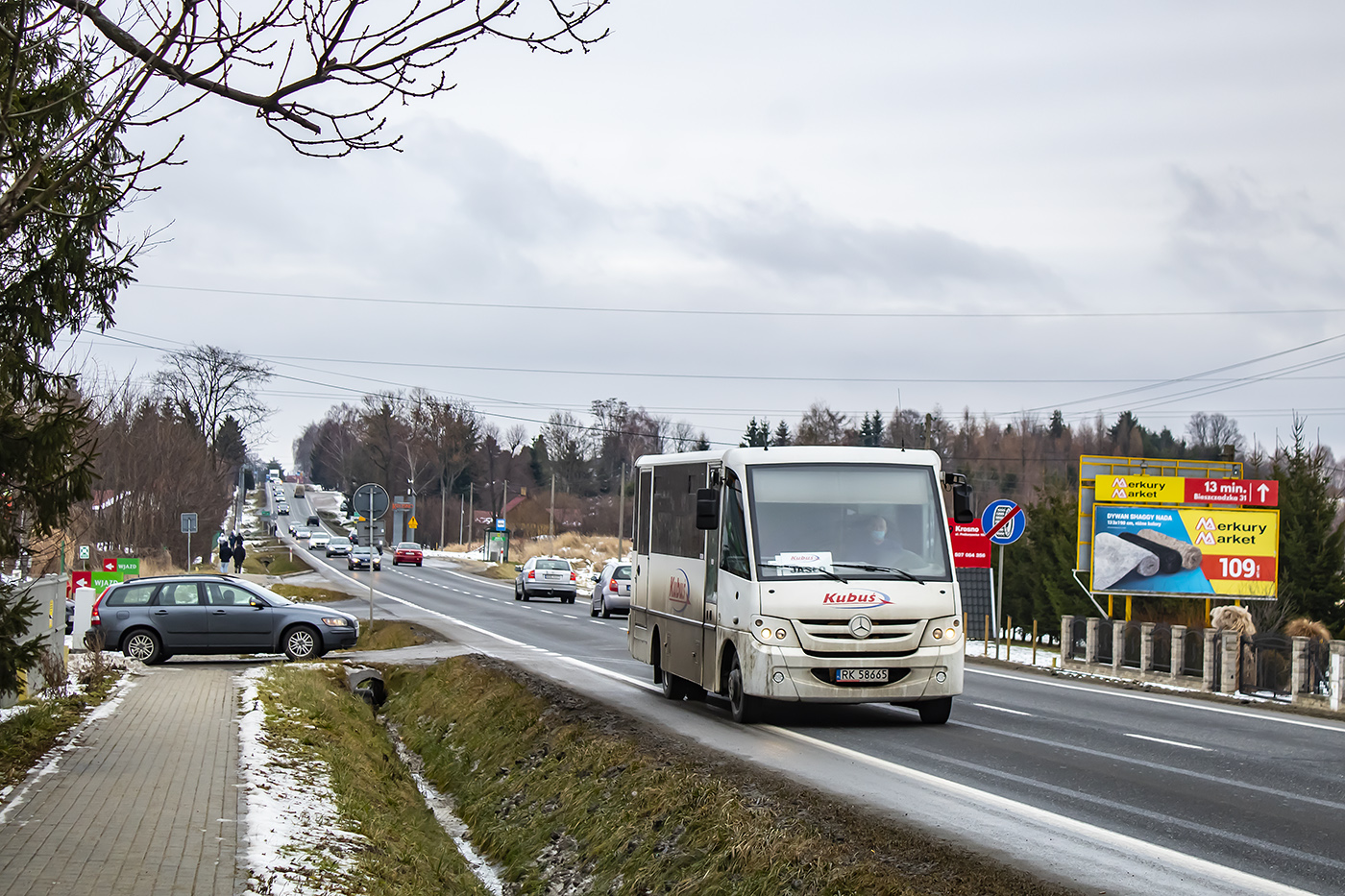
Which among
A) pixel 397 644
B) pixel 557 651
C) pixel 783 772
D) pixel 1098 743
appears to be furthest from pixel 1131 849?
pixel 397 644

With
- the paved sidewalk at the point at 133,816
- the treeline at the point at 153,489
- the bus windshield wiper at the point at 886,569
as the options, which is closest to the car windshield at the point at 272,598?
the paved sidewalk at the point at 133,816

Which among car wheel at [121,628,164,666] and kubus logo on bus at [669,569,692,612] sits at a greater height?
kubus logo on bus at [669,569,692,612]

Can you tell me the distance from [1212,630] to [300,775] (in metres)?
16.0

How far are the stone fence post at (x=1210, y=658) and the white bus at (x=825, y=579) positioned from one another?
31.4ft

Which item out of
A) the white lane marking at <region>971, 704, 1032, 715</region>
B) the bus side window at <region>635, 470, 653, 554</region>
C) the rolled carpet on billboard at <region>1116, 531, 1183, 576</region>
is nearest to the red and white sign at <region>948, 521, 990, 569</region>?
the rolled carpet on billboard at <region>1116, 531, 1183, 576</region>

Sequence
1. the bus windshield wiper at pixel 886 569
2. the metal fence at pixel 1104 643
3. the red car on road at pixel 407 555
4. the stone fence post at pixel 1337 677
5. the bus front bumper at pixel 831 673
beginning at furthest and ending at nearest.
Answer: the red car on road at pixel 407 555 < the metal fence at pixel 1104 643 < the stone fence post at pixel 1337 677 < the bus windshield wiper at pixel 886 569 < the bus front bumper at pixel 831 673

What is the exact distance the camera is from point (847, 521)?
1409 centimetres

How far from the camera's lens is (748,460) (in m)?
14.6

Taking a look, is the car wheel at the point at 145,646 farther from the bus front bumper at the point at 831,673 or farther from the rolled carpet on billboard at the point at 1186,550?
the rolled carpet on billboard at the point at 1186,550

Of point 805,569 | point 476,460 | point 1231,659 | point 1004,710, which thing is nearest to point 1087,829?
point 805,569

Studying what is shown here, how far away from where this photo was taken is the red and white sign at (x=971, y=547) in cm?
3114

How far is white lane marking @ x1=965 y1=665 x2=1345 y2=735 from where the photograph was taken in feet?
54.3

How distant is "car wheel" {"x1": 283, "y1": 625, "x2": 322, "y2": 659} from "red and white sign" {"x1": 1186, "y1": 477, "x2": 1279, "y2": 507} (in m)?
18.8

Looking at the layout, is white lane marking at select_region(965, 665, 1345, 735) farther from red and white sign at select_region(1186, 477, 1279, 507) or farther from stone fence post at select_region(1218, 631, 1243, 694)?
red and white sign at select_region(1186, 477, 1279, 507)
